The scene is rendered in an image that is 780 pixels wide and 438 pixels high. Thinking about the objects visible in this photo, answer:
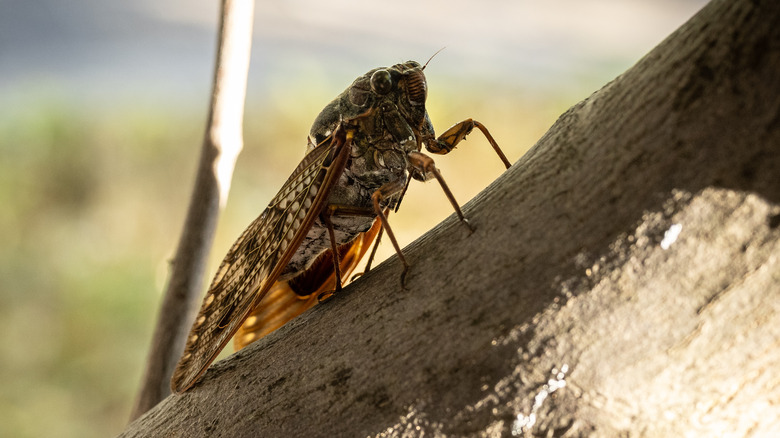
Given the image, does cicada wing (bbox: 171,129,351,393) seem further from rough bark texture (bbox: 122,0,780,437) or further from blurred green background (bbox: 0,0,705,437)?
blurred green background (bbox: 0,0,705,437)

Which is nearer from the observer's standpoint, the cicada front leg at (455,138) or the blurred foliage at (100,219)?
the cicada front leg at (455,138)

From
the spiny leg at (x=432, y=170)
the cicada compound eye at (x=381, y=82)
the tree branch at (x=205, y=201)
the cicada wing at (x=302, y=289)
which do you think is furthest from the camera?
the tree branch at (x=205, y=201)

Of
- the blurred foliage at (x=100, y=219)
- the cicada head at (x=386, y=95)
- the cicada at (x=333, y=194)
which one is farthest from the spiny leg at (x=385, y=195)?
the blurred foliage at (x=100, y=219)

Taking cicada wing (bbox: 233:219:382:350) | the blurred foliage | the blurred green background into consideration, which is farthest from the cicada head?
the blurred green background

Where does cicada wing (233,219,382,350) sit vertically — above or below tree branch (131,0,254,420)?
below

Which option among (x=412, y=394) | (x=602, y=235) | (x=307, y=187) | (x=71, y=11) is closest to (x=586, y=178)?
(x=602, y=235)

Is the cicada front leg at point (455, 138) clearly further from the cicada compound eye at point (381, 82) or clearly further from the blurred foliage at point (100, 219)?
the blurred foliage at point (100, 219)
